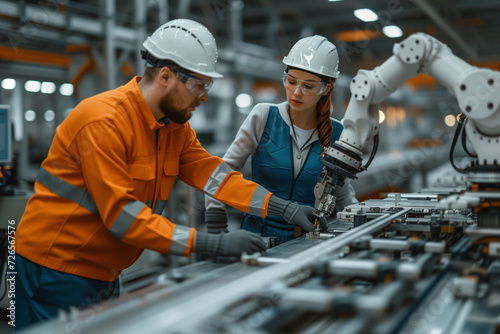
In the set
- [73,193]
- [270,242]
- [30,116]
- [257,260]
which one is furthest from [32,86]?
[257,260]

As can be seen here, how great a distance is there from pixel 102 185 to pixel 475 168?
1.24 meters

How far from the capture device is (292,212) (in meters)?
2.08

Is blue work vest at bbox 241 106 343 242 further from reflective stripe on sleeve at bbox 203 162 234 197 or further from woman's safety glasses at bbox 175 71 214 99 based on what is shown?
woman's safety glasses at bbox 175 71 214 99

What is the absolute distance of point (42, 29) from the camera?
4.32m

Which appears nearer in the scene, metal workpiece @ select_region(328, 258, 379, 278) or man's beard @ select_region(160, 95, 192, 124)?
metal workpiece @ select_region(328, 258, 379, 278)

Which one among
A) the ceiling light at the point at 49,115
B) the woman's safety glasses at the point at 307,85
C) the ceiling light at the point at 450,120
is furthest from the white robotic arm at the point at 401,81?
the ceiling light at the point at 49,115

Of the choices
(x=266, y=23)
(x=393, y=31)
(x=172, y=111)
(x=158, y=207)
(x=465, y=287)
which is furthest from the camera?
(x=266, y=23)

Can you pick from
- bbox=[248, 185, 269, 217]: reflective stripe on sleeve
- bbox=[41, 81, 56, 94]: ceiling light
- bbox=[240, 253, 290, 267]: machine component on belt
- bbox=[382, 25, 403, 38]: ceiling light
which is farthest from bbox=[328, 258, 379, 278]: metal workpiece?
bbox=[382, 25, 403, 38]: ceiling light

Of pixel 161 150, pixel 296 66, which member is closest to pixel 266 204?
pixel 161 150

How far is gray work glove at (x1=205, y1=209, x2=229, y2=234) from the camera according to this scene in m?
2.43

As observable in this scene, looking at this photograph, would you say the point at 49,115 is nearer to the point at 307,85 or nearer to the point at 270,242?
the point at 307,85

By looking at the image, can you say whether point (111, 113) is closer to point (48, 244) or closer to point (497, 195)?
point (48, 244)

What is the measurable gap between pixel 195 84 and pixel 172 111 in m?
0.14

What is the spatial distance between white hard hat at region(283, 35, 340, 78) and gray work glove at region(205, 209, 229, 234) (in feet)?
2.72
